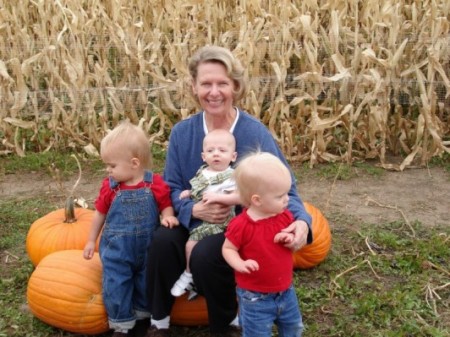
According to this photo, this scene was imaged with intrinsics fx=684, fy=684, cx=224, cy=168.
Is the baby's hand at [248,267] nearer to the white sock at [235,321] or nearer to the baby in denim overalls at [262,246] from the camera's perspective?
the baby in denim overalls at [262,246]

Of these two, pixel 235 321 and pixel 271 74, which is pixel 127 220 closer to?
pixel 235 321

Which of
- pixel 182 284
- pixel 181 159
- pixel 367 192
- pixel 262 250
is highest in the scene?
pixel 181 159

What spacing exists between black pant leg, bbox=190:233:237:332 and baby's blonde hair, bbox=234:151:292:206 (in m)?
0.42

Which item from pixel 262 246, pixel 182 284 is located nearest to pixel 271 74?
pixel 182 284

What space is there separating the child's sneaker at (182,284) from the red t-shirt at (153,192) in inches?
14.3

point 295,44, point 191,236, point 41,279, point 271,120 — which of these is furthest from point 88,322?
point 295,44

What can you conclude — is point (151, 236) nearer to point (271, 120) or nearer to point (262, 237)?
point (262, 237)

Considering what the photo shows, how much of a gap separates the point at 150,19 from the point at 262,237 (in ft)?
15.8

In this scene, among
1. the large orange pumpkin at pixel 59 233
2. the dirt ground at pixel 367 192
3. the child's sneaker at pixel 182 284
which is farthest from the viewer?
the dirt ground at pixel 367 192

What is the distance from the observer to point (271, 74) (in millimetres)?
6156

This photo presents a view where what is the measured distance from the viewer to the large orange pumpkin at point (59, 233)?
3.83 metres

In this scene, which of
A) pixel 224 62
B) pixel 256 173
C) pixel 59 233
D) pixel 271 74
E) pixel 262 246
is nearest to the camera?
pixel 256 173

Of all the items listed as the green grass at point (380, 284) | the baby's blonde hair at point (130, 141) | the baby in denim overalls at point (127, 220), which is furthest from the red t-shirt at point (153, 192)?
the green grass at point (380, 284)

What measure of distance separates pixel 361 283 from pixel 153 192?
139 centimetres
